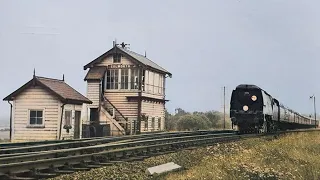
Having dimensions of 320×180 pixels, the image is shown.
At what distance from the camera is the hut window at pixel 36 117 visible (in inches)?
1188

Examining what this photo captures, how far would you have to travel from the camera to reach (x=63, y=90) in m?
31.0

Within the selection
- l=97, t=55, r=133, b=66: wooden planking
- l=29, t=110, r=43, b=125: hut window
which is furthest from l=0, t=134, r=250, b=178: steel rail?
l=97, t=55, r=133, b=66: wooden planking

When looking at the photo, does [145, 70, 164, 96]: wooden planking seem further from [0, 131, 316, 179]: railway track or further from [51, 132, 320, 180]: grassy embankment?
[0, 131, 316, 179]: railway track

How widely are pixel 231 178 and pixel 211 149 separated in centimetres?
721

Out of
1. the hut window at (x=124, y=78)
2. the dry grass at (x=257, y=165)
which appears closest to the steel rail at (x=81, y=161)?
the dry grass at (x=257, y=165)

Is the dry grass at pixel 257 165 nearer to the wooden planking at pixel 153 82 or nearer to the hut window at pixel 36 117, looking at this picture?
the hut window at pixel 36 117

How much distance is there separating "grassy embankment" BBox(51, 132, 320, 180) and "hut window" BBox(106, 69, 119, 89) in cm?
2149

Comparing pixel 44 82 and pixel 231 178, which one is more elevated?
pixel 44 82

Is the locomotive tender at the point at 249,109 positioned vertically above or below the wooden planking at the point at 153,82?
→ below

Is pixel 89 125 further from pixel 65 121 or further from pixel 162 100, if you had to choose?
pixel 162 100

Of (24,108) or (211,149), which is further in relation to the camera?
(24,108)

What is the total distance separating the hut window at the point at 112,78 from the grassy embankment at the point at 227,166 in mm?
21488

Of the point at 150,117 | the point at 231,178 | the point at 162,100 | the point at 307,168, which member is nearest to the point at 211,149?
the point at 307,168

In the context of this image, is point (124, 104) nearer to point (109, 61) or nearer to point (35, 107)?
point (109, 61)
